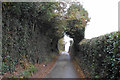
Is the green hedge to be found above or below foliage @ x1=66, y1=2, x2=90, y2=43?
below

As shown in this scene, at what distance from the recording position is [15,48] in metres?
6.99

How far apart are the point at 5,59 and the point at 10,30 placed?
168 centimetres

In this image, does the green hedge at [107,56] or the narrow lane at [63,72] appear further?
the narrow lane at [63,72]

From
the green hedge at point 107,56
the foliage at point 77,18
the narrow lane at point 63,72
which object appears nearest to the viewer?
the green hedge at point 107,56

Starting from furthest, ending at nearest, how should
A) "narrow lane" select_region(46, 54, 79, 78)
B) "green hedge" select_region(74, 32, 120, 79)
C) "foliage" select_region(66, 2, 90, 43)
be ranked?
"foliage" select_region(66, 2, 90, 43) → "narrow lane" select_region(46, 54, 79, 78) → "green hedge" select_region(74, 32, 120, 79)

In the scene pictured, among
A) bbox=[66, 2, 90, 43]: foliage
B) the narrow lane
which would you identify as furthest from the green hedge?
bbox=[66, 2, 90, 43]: foliage

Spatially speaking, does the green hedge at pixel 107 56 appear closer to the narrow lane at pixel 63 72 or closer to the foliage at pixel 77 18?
the narrow lane at pixel 63 72

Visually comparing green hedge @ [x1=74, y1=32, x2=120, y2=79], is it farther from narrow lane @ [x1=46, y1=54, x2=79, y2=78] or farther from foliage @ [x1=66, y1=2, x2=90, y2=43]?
foliage @ [x1=66, y1=2, x2=90, y2=43]

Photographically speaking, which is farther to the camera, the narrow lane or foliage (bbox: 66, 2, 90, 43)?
foliage (bbox: 66, 2, 90, 43)

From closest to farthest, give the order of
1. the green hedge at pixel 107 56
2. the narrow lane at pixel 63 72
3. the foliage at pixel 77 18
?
1. the green hedge at pixel 107 56
2. the narrow lane at pixel 63 72
3. the foliage at pixel 77 18

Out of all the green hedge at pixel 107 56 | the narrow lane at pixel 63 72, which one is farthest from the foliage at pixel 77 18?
the green hedge at pixel 107 56

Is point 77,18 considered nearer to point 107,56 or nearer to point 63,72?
point 63,72

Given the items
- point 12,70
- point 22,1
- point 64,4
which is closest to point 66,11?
point 64,4

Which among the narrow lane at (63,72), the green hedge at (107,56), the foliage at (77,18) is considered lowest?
the narrow lane at (63,72)
